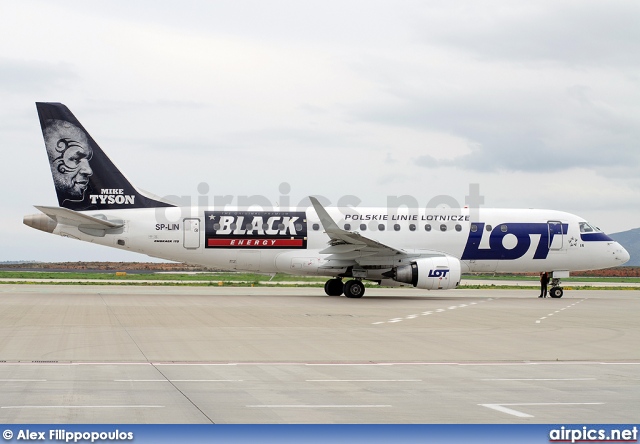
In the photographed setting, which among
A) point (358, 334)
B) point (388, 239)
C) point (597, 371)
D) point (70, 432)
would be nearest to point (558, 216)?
point (388, 239)

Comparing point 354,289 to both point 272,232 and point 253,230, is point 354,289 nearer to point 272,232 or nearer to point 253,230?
point 272,232

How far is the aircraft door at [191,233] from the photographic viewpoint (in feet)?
108

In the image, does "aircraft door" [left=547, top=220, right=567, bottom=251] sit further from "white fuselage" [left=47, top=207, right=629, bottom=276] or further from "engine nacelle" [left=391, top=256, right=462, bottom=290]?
"engine nacelle" [left=391, top=256, right=462, bottom=290]

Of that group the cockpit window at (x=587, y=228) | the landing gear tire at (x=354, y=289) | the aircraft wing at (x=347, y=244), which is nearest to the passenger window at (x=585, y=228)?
the cockpit window at (x=587, y=228)

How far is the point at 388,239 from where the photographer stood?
113ft

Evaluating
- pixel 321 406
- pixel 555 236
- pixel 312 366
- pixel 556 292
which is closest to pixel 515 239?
pixel 555 236

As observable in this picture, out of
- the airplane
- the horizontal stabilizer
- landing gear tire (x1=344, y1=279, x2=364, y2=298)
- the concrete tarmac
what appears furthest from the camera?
landing gear tire (x1=344, y1=279, x2=364, y2=298)

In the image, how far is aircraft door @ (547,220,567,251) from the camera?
35812 mm

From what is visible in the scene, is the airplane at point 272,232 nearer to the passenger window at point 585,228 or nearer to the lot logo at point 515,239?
the lot logo at point 515,239

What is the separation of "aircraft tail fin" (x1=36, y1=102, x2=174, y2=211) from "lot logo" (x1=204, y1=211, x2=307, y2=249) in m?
3.43

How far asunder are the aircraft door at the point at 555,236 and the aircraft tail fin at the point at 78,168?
18.0 meters

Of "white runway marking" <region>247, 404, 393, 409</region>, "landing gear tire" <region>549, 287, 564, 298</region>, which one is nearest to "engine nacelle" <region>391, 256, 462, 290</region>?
→ "landing gear tire" <region>549, 287, 564, 298</region>

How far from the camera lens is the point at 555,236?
35875 mm

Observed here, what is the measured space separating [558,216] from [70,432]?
104 feet
